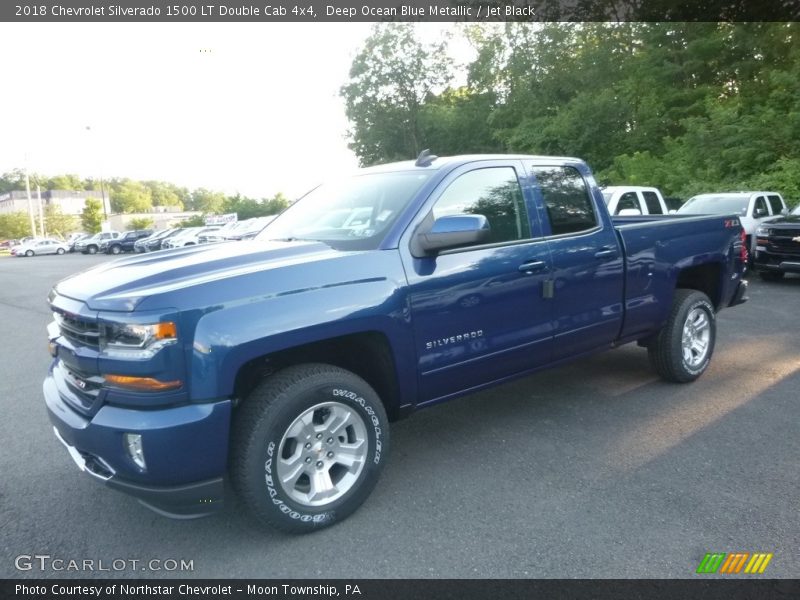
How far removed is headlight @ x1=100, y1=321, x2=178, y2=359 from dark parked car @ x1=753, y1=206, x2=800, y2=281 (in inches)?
429

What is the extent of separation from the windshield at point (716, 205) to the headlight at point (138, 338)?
11.9 m

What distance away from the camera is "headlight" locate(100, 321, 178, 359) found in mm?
2500

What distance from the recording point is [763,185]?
52.2ft

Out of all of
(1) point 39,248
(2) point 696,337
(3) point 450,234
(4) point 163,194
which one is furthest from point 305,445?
(4) point 163,194

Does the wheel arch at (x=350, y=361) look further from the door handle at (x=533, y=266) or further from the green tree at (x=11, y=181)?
the green tree at (x=11, y=181)

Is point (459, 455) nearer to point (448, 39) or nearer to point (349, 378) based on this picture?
point (349, 378)

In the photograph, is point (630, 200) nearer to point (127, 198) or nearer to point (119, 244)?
point (119, 244)

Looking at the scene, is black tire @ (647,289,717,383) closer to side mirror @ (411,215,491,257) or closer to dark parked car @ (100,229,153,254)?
side mirror @ (411,215,491,257)

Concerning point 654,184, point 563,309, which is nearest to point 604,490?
point 563,309

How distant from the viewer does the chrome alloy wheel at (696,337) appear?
5004 millimetres

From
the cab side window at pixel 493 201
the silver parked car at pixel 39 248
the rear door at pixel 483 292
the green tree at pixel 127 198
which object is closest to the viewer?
the rear door at pixel 483 292

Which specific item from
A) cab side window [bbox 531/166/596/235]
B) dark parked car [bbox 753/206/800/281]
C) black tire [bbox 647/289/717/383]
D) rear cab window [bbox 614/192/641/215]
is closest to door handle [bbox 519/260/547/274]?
cab side window [bbox 531/166/596/235]
